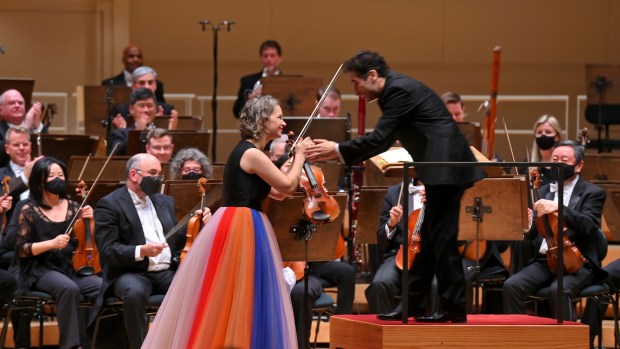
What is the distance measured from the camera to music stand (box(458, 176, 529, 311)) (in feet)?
19.2

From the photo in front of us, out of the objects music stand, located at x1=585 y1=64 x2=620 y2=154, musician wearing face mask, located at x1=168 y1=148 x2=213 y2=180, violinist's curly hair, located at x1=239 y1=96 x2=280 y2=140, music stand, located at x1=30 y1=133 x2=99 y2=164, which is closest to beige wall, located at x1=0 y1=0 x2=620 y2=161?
music stand, located at x1=585 y1=64 x2=620 y2=154

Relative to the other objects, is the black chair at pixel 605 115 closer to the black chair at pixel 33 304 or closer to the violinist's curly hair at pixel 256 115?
A: the black chair at pixel 33 304

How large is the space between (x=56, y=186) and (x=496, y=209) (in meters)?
2.35

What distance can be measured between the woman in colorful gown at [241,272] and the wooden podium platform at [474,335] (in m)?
0.45

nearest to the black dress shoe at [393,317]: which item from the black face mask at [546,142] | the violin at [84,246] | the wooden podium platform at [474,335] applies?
the wooden podium platform at [474,335]

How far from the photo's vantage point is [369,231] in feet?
21.2

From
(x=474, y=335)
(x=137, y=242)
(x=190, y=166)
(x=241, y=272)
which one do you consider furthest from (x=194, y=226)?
(x=474, y=335)

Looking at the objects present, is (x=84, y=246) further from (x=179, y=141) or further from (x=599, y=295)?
(x=599, y=295)

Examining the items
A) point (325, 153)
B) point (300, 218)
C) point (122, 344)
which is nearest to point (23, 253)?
point (122, 344)

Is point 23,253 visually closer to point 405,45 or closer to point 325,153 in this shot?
point 325,153

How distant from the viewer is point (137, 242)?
20.0ft

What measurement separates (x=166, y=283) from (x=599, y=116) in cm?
448

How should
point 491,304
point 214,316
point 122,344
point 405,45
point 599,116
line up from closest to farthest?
1. point 214,316
2. point 122,344
3. point 491,304
4. point 599,116
5. point 405,45

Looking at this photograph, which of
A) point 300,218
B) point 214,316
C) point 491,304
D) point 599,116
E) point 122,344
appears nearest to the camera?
point 214,316
